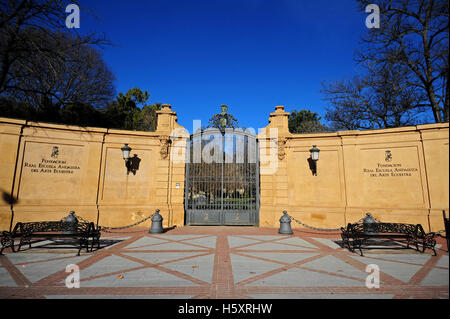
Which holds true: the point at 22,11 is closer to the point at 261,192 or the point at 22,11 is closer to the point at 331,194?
the point at 261,192

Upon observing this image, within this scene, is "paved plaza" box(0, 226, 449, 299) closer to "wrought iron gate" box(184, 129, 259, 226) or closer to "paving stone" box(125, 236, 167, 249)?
"paving stone" box(125, 236, 167, 249)

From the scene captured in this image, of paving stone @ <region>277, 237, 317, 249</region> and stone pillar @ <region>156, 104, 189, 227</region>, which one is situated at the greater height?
stone pillar @ <region>156, 104, 189, 227</region>

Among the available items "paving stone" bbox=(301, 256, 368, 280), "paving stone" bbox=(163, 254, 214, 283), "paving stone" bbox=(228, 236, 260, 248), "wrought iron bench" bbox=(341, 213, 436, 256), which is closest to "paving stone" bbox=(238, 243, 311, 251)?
"paving stone" bbox=(228, 236, 260, 248)

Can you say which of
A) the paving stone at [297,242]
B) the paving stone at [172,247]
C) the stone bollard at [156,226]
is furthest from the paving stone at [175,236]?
the paving stone at [297,242]

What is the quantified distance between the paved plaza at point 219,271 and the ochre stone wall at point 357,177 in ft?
6.49

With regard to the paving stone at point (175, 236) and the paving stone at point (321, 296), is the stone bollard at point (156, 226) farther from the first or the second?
the paving stone at point (321, 296)

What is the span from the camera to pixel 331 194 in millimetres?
10617

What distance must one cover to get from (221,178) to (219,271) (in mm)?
7058

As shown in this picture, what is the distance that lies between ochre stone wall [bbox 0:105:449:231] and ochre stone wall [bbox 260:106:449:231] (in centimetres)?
4

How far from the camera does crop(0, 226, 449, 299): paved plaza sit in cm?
390

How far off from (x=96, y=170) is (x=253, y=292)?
945 centimetres

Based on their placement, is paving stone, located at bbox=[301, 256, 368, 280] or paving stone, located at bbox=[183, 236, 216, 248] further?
paving stone, located at bbox=[183, 236, 216, 248]

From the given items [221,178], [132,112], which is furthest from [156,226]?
[132,112]

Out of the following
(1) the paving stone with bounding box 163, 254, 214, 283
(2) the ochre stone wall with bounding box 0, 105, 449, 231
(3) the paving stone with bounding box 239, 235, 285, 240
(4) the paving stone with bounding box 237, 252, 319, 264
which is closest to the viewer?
(1) the paving stone with bounding box 163, 254, 214, 283
